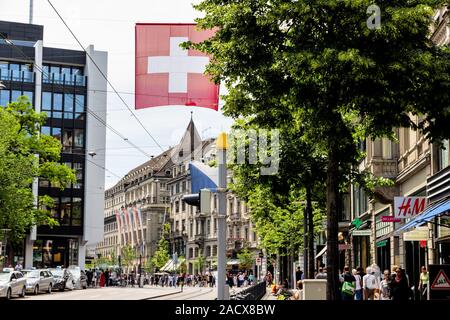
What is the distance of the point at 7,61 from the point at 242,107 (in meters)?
64.0

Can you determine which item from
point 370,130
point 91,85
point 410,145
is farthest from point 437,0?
point 91,85

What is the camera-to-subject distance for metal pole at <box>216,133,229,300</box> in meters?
13.7

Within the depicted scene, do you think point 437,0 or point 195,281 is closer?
point 437,0

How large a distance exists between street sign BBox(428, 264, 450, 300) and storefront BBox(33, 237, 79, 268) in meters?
62.9

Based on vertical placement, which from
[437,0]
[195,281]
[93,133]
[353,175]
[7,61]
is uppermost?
[7,61]

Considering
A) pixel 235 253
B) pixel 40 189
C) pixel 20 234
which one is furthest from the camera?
pixel 235 253

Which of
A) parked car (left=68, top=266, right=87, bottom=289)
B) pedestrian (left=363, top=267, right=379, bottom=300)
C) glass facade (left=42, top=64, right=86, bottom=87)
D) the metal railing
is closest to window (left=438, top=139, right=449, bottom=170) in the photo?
pedestrian (left=363, top=267, right=379, bottom=300)

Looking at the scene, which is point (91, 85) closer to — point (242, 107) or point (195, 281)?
point (195, 281)

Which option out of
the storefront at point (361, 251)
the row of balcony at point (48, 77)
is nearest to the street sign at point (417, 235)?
the storefront at point (361, 251)

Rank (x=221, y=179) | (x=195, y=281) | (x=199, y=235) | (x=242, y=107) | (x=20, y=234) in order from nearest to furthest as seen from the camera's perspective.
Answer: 1. (x=221, y=179)
2. (x=242, y=107)
3. (x=20, y=234)
4. (x=195, y=281)
5. (x=199, y=235)

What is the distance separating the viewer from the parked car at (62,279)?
50688 millimetres

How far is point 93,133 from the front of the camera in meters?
79.7

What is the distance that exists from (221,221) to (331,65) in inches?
150

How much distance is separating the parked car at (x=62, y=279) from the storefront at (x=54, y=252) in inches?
854
